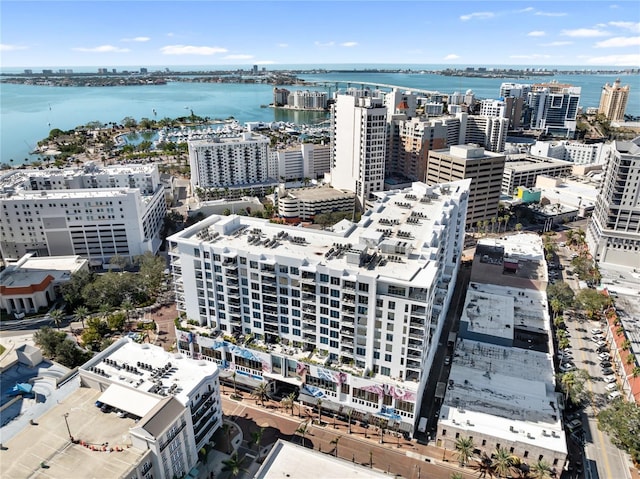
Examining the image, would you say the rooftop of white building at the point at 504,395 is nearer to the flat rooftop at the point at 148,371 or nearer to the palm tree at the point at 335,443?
the palm tree at the point at 335,443

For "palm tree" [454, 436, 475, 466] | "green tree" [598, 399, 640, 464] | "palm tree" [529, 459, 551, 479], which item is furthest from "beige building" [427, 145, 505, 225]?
"palm tree" [529, 459, 551, 479]

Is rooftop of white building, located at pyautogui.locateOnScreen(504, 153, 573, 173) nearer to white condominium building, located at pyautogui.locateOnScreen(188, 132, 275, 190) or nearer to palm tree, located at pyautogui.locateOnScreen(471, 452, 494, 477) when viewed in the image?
white condominium building, located at pyautogui.locateOnScreen(188, 132, 275, 190)

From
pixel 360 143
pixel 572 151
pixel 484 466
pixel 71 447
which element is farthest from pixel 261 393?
pixel 572 151

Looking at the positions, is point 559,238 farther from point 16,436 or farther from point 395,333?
point 16,436

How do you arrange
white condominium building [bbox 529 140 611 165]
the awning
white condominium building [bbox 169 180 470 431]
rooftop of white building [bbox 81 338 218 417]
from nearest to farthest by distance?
the awning → rooftop of white building [bbox 81 338 218 417] → white condominium building [bbox 169 180 470 431] → white condominium building [bbox 529 140 611 165]

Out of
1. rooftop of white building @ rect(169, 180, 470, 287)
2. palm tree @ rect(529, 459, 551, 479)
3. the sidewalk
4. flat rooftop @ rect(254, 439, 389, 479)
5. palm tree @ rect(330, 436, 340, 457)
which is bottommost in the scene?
the sidewalk

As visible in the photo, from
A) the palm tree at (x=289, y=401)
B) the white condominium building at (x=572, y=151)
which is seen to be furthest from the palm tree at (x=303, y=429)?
the white condominium building at (x=572, y=151)

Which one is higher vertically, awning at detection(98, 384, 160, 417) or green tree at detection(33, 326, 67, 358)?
awning at detection(98, 384, 160, 417)
